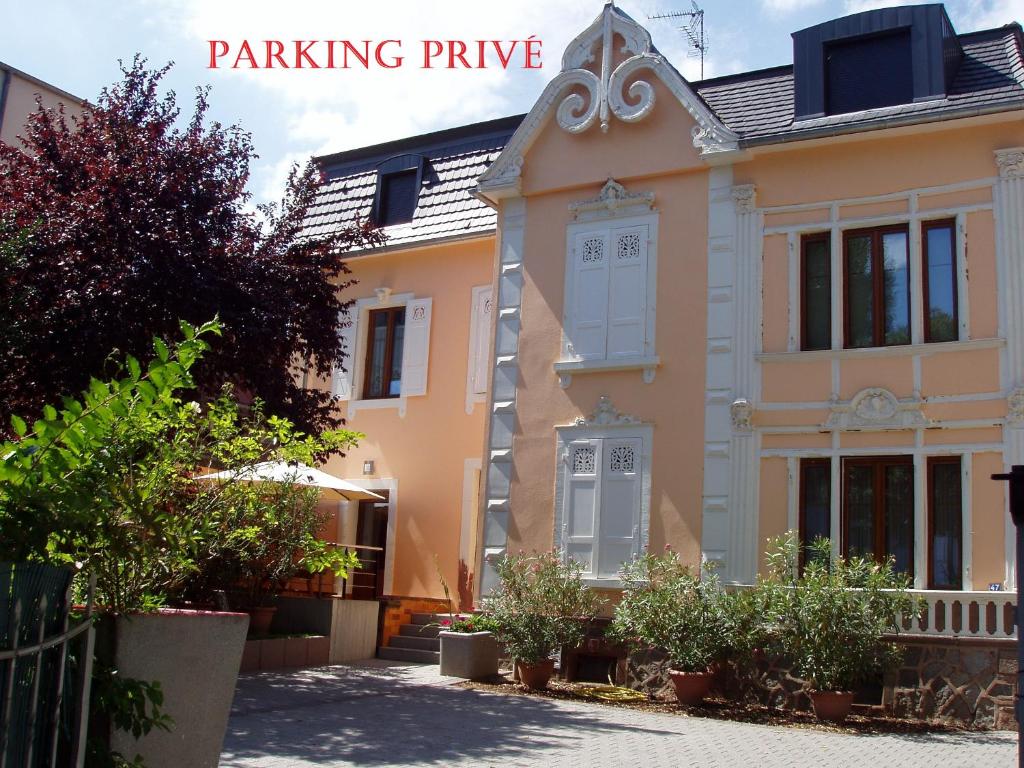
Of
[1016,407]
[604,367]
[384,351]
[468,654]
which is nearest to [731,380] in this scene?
[604,367]

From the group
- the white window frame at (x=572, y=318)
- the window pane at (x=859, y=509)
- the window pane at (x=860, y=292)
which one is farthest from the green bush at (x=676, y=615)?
the window pane at (x=860, y=292)

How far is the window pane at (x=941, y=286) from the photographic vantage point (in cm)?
1288

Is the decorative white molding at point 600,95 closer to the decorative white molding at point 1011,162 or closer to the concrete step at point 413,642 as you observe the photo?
the decorative white molding at point 1011,162

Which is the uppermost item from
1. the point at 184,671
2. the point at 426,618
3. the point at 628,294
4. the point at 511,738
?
the point at 628,294

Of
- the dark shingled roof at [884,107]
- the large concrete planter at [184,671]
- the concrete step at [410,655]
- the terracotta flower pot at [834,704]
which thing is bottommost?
the concrete step at [410,655]

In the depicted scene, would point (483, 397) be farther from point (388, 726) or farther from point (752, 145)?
point (388, 726)

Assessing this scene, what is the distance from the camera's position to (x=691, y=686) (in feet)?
39.8

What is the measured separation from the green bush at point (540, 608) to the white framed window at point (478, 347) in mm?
4342

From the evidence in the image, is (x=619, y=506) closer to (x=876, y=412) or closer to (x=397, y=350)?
(x=876, y=412)

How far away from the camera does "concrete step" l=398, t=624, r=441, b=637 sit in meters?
16.4

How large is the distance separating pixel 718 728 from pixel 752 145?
7.49 m

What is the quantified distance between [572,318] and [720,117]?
140 inches

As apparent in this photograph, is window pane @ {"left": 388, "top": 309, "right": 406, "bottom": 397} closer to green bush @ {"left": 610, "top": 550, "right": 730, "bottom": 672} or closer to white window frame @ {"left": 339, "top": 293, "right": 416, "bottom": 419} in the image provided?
white window frame @ {"left": 339, "top": 293, "right": 416, "bottom": 419}

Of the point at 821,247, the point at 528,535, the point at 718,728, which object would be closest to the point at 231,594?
the point at 528,535
